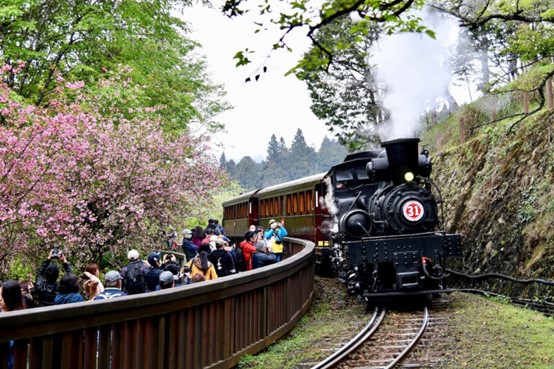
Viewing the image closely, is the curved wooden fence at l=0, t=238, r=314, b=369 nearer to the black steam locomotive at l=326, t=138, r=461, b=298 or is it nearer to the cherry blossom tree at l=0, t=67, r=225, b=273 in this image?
the black steam locomotive at l=326, t=138, r=461, b=298

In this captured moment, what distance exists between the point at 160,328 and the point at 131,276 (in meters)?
2.57

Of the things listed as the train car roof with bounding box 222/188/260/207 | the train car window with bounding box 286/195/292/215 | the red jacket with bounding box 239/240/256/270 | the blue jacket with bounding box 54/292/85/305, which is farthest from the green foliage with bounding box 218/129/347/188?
the blue jacket with bounding box 54/292/85/305

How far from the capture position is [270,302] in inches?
317

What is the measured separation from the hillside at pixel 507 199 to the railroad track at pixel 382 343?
10.8 feet

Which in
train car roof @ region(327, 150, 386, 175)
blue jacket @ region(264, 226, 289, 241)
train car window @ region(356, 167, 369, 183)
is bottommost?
blue jacket @ region(264, 226, 289, 241)

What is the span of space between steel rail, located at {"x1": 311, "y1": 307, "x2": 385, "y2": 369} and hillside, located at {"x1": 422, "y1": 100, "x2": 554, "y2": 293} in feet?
11.9

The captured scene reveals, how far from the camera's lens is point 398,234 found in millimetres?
10891

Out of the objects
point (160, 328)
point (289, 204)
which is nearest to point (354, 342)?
point (160, 328)

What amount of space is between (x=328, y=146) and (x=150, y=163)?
103 m

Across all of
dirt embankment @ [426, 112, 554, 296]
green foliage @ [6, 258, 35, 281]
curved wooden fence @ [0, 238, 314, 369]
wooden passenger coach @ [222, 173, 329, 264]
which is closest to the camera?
curved wooden fence @ [0, 238, 314, 369]

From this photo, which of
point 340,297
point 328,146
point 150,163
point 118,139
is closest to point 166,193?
point 150,163

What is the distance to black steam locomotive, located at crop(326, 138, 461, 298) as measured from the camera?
10.6 meters

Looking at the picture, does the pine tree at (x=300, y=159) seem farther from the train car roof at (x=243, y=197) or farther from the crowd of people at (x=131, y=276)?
the crowd of people at (x=131, y=276)

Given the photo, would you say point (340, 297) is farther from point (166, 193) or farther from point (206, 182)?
point (206, 182)
